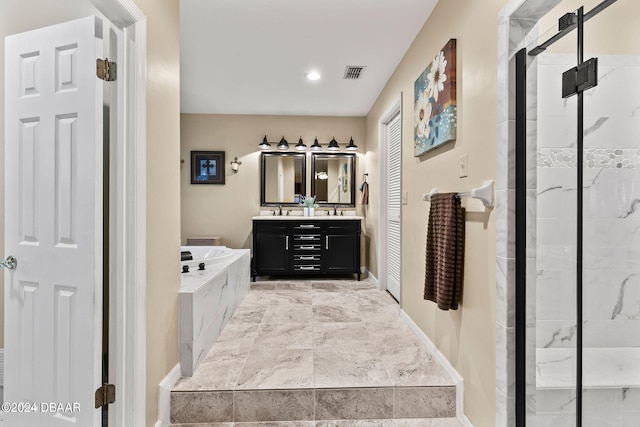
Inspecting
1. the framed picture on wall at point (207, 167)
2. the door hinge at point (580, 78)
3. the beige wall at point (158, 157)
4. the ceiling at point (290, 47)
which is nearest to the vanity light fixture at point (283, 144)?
the ceiling at point (290, 47)

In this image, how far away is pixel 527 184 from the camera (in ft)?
4.29

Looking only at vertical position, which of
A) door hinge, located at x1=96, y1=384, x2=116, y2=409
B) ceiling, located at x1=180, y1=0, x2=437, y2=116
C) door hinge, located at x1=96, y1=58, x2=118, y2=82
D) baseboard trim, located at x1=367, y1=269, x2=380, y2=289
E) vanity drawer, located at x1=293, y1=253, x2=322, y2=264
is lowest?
baseboard trim, located at x1=367, y1=269, x2=380, y2=289

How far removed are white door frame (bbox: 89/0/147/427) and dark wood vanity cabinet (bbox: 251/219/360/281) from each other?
286 centimetres

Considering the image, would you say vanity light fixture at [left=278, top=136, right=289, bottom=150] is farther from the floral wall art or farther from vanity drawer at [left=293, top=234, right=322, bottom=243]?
the floral wall art

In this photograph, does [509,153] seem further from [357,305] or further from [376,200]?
[376,200]

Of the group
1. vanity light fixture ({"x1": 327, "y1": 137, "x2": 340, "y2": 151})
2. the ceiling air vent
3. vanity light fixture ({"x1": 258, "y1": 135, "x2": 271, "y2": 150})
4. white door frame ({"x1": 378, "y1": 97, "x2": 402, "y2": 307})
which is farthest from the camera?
vanity light fixture ({"x1": 327, "y1": 137, "x2": 340, "y2": 151})

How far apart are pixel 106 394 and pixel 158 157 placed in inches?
43.1

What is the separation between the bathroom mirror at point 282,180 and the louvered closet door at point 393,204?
5.24ft

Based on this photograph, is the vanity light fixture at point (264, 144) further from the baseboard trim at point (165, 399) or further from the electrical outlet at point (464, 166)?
the baseboard trim at point (165, 399)

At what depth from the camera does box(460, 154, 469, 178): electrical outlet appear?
1.69 meters

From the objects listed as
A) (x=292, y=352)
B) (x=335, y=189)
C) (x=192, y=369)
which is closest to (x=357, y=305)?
(x=292, y=352)

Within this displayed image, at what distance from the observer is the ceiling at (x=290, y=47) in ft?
7.29

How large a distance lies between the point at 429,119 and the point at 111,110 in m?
1.82

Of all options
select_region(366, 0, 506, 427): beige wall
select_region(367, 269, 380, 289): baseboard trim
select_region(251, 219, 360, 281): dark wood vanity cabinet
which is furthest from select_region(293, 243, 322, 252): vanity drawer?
select_region(366, 0, 506, 427): beige wall
